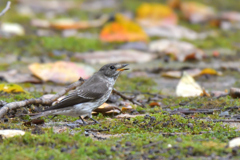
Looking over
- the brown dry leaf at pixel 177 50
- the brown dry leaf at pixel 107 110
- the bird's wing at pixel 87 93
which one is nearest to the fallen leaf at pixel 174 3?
the brown dry leaf at pixel 177 50

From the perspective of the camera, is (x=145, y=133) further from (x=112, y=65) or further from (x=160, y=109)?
(x=112, y=65)

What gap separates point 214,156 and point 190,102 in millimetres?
3125

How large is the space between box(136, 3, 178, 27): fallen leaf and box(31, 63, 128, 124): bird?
9285 mm

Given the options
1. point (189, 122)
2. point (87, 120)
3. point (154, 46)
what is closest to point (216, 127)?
point (189, 122)

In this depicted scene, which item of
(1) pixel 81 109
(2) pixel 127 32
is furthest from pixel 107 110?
(2) pixel 127 32

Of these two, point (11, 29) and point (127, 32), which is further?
point (11, 29)

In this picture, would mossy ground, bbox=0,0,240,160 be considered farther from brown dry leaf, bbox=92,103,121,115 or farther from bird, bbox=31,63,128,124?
bird, bbox=31,63,128,124

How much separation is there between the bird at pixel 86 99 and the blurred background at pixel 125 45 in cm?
170

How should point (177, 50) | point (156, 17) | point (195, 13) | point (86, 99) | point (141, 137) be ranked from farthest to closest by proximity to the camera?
point (195, 13) → point (156, 17) → point (177, 50) → point (86, 99) → point (141, 137)

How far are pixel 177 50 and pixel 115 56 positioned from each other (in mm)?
2116

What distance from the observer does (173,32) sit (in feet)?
49.3

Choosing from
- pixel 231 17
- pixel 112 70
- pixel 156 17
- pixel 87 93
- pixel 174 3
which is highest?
pixel 112 70

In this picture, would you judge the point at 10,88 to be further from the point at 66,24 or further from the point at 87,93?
the point at 66,24

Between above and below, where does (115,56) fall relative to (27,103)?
below
